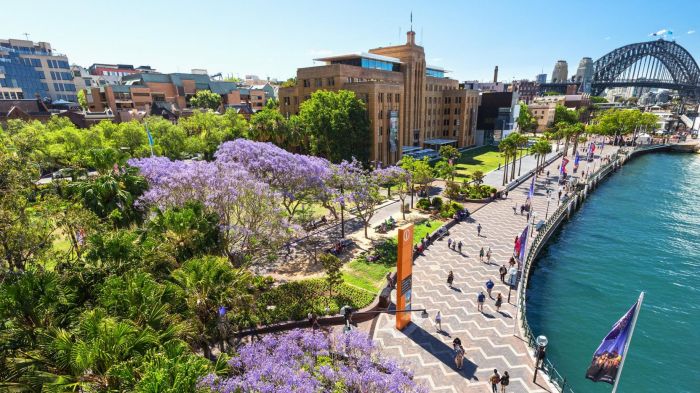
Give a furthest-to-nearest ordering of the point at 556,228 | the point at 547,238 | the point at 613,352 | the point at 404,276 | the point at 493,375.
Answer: the point at 556,228, the point at 547,238, the point at 404,276, the point at 493,375, the point at 613,352

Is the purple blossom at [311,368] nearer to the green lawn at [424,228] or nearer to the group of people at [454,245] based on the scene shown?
the group of people at [454,245]

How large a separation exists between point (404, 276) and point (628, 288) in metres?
24.6

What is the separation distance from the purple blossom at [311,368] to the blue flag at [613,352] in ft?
26.3

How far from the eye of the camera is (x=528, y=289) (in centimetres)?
3222

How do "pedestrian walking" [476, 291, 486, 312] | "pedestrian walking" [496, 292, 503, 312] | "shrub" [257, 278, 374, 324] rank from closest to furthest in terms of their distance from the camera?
"shrub" [257, 278, 374, 324] < "pedestrian walking" [476, 291, 486, 312] < "pedestrian walking" [496, 292, 503, 312]

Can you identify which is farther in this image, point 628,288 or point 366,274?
point 628,288

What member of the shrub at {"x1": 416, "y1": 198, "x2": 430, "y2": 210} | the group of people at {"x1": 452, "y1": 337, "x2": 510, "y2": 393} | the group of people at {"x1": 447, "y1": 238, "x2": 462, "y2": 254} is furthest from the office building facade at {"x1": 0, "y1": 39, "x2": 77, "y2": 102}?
the group of people at {"x1": 452, "y1": 337, "x2": 510, "y2": 393}

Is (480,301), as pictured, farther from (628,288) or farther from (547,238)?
(547,238)

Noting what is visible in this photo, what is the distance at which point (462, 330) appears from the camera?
22.9 meters

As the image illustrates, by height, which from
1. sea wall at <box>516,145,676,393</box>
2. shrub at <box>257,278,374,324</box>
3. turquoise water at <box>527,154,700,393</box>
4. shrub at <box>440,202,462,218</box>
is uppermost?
shrub at <box>257,278,374,324</box>

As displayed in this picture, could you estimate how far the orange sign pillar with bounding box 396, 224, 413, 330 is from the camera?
73.5 feet

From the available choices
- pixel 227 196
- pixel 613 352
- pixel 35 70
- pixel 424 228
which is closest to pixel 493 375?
pixel 613 352

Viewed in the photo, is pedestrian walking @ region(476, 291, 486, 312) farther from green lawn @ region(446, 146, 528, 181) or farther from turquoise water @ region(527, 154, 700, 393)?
green lawn @ region(446, 146, 528, 181)

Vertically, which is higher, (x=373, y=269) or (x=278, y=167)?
(x=278, y=167)
